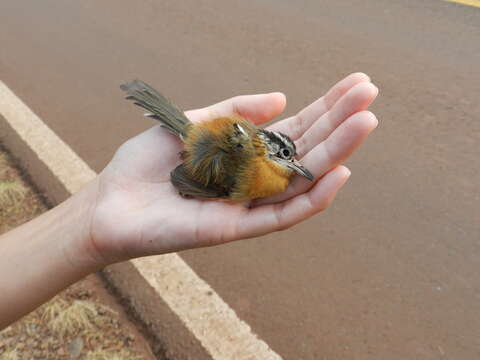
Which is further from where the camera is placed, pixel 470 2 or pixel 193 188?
pixel 470 2

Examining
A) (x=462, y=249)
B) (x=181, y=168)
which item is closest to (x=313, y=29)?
(x=462, y=249)

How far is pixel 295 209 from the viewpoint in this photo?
120 inches

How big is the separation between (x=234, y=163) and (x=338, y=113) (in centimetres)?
83

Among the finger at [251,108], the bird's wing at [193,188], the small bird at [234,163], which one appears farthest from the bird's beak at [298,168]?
the finger at [251,108]

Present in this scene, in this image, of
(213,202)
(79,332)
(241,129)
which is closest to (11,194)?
(79,332)

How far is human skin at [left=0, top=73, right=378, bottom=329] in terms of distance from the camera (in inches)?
121

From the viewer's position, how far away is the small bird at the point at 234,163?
3.34 meters

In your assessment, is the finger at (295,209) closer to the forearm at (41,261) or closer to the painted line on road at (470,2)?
the forearm at (41,261)

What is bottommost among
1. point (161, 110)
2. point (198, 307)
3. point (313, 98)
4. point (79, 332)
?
point (79, 332)

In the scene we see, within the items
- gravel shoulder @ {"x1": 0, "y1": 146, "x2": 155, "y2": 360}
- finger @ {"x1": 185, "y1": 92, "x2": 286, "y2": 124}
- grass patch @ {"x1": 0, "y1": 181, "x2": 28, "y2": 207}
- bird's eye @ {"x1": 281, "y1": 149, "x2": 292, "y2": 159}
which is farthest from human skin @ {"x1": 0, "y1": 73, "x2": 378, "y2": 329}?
grass patch @ {"x1": 0, "y1": 181, "x2": 28, "y2": 207}

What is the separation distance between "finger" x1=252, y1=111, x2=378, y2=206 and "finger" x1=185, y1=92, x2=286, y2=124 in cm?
83

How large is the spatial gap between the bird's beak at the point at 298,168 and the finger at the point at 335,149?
0.03 metres

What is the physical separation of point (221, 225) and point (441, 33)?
21.1 feet

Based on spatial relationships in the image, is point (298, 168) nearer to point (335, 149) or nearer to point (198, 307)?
point (335, 149)
